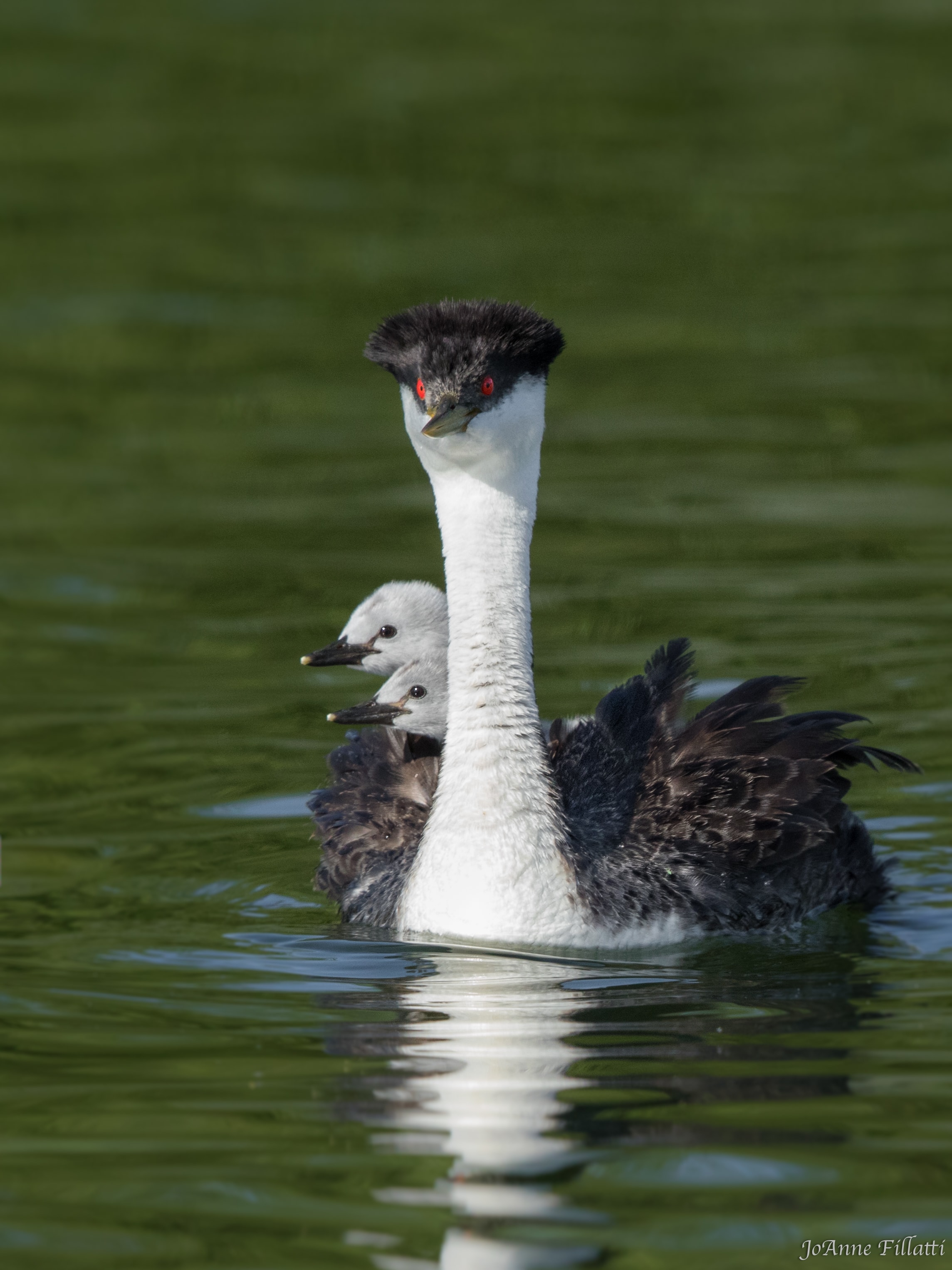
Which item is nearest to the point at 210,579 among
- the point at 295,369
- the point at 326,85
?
the point at 295,369

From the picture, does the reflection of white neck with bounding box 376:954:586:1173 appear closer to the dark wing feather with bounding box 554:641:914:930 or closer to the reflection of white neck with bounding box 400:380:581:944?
the reflection of white neck with bounding box 400:380:581:944

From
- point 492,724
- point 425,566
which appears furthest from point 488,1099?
point 425,566

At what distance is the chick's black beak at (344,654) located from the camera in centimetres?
1027

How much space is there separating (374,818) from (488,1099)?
280 centimetres

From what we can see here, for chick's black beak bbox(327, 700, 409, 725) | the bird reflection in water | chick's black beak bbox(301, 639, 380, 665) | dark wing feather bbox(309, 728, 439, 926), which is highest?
chick's black beak bbox(301, 639, 380, 665)

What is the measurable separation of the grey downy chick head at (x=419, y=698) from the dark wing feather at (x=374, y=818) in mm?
204

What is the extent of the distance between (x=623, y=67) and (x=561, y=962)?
76.4 ft

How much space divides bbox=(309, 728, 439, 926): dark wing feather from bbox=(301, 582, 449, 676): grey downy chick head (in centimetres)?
39

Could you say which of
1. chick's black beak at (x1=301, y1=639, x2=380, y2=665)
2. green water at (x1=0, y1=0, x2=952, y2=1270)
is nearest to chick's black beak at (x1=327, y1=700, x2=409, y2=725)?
chick's black beak at (x1=301, y1=639, x2=380, y2=665)

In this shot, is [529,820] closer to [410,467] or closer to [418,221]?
[410,467]

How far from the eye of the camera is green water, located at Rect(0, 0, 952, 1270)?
6.87 meters

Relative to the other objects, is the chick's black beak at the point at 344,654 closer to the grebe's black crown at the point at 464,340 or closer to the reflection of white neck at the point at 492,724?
the reflection of white neck at the point at 492,724

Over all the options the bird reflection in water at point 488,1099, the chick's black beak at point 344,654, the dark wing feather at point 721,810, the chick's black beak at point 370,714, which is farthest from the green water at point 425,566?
the chick's black beak at point 344,654

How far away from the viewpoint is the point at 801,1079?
24.4ft
